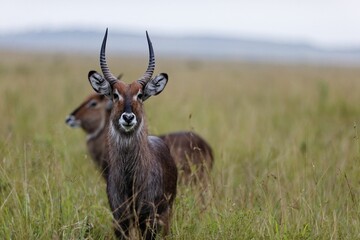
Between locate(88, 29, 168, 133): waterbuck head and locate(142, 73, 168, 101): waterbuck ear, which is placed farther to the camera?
locate(142, 73, 168, 101): waterbuck ear

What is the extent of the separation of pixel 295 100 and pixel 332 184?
8.04m

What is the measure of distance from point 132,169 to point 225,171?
6.98 ft

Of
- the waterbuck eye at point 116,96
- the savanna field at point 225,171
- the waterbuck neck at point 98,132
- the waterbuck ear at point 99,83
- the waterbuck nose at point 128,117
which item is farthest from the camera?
the waterbuck neck at point 98,132

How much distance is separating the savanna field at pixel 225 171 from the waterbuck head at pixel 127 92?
624 millimetres

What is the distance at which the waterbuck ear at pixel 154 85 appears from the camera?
4.80 meters

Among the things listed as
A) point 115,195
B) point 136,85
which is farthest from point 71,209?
point 136,85

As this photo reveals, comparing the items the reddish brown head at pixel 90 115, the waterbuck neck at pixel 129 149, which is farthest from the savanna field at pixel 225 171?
the waterbuck neck at pixel 129 149

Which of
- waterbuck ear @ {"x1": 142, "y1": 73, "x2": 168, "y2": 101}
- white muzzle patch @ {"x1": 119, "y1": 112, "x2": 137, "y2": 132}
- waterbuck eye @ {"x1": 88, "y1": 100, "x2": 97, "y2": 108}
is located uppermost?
waterbuck ear @ {"x1": 142, "y1": 73, "x2": 168, "y2": 101}

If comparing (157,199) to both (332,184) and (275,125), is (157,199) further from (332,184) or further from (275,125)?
(275,125)

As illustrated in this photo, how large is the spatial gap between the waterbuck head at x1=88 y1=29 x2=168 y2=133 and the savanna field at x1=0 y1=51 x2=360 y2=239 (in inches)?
24.6

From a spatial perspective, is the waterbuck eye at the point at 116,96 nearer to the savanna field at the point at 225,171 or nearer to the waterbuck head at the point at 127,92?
the waterbuck head at the point at 127,92

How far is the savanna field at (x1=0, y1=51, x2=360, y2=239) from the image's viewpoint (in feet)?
14.4

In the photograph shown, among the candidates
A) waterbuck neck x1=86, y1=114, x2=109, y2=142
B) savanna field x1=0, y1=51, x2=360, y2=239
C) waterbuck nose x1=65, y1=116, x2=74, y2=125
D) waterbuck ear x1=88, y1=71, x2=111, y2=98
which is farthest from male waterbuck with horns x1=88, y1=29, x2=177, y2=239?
waterbuck nose x1=65, y1=116, x2=74, y2=125

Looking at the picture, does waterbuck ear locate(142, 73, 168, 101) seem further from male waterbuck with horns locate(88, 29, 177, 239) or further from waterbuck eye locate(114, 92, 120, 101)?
waterbuck eye locate(114, 92, 120, 101)
